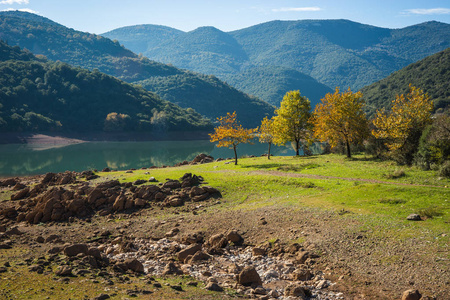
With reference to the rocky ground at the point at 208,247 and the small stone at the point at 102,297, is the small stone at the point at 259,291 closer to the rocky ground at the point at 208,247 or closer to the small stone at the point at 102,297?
A: the rocky ground at the point at 208,247

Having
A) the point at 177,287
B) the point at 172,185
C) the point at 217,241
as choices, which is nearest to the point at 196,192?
the point at 172,185

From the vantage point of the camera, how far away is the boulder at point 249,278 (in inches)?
542

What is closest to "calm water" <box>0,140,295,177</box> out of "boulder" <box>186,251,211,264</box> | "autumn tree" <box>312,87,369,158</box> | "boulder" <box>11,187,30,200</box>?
"boulder" <box>11,187,30,200</box>

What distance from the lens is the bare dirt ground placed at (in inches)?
514

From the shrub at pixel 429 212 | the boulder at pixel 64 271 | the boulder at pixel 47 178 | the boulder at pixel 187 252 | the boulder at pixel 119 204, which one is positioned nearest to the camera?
the boulder at pixel 64 271

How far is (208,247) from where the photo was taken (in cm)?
1861

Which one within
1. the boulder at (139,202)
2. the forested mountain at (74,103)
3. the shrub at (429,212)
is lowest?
the boulder at (139,202)

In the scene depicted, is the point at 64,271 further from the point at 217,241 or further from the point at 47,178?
the point at 47,178

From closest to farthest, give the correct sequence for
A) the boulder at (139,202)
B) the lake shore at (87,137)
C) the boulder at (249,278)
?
the boulder at (249,278) < the boulder at (139,202) < the lake shore at (87,137)

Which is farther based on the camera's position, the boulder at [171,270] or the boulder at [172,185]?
the boulder at [172,185]

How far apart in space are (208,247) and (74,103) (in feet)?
434

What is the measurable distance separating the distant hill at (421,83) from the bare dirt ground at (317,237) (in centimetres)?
8565

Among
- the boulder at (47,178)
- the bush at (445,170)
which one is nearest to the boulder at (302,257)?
the bush at (445,170)

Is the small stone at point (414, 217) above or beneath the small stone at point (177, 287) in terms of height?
above
